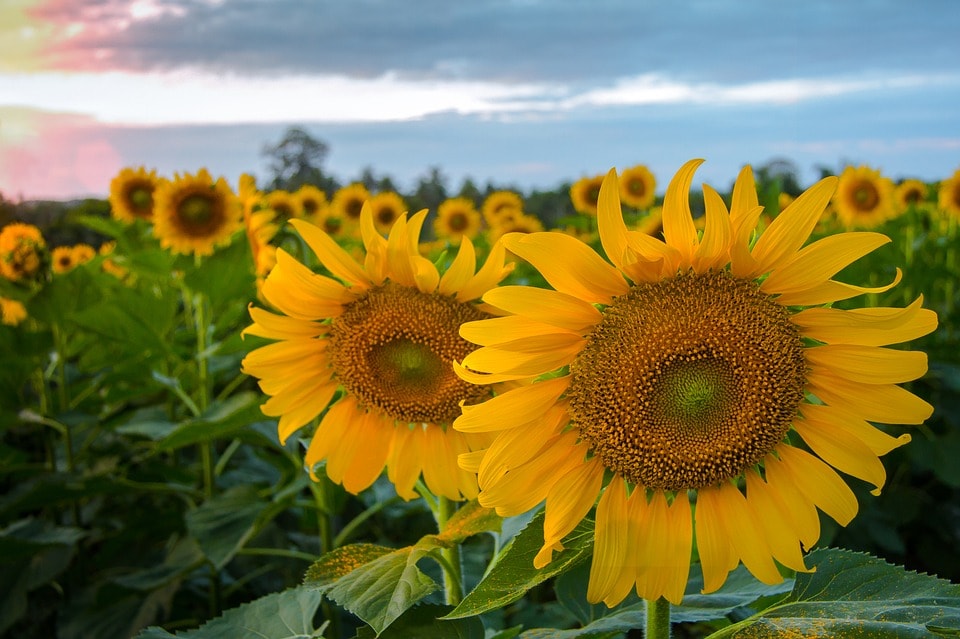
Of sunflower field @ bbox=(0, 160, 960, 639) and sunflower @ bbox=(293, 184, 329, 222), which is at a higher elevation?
sunflower @ bbox=(293, 184, 329, 222)

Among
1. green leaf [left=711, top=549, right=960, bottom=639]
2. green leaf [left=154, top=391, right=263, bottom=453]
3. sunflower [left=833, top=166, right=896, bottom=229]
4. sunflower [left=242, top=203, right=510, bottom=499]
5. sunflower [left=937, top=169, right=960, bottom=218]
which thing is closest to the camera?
green leaf [left=711, top=549, right=960, bottom=639]

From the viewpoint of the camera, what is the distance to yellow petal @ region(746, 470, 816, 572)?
1.18 m

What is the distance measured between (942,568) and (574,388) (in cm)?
423

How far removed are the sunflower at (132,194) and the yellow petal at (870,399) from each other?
4.55 m

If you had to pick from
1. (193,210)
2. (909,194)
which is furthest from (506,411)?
(909,194)

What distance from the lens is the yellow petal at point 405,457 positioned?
160 cm

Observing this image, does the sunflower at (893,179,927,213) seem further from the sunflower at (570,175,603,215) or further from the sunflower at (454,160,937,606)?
the sunflower at (454,160,937,606)

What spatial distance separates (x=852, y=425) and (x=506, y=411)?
46 cm

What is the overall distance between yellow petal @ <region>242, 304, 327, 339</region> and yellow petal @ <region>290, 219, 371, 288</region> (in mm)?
113

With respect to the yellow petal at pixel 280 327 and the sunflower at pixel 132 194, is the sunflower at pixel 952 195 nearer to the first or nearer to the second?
the sunflower at pixel 132 194

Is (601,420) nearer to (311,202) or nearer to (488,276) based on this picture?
(488,276)

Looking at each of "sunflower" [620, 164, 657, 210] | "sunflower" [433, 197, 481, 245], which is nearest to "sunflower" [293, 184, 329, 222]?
"sunflower" [433, 197, 481, 245]

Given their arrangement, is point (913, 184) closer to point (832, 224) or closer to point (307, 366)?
point (832, 224)

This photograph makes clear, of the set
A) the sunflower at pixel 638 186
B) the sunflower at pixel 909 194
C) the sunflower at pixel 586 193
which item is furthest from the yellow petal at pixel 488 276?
the sunflower at pixel 909 194
